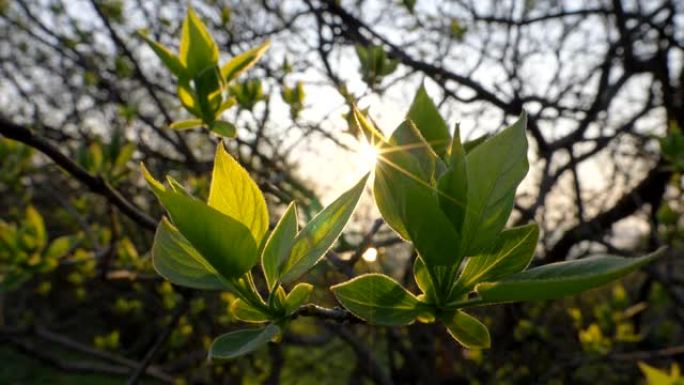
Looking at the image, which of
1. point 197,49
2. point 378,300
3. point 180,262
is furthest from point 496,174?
point 197,49

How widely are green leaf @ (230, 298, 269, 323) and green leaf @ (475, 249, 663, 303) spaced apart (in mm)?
187

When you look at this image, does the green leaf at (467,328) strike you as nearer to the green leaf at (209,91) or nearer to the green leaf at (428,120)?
the green leaf at (428,120)

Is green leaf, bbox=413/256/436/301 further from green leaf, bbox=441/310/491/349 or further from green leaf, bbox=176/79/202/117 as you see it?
green leaf, bbox=176/79/202/117

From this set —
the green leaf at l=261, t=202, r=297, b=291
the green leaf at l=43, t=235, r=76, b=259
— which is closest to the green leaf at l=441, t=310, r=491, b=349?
the green leaf at l=261, t=202, r=297, b=291

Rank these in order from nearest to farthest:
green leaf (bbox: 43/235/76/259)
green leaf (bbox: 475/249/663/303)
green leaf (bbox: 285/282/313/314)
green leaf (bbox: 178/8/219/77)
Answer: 1. green leaf (bbox: 475/249/663/303)
2. green leaf (bbox: 285/282/313/314)
3. green leaf (bbox: 178/8/219/77)
4. green leaf (bbox: 43/235/76/259)

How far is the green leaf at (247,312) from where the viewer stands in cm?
50

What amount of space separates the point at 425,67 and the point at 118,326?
18.2 ft

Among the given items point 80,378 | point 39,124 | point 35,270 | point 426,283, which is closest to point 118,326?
point 80,378

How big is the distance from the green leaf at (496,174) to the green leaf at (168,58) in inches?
17.8

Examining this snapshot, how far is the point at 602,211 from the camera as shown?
3.17 meters

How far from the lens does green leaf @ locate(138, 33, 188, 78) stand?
2.40ft

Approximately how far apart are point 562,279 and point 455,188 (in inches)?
3.7

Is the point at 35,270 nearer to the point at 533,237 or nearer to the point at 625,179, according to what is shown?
the point at 533,237

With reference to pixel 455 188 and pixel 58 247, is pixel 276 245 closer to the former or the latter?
pixel 455 188
